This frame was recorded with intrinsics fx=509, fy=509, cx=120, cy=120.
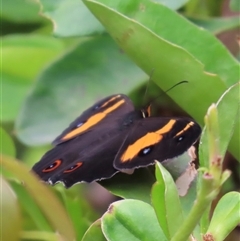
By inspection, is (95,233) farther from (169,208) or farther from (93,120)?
(93,120)

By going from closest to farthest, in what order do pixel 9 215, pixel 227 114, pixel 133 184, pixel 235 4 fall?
1. pixel 9 215
2. pixel 227 114
3. pixel 133 184
4. pixel 235 4

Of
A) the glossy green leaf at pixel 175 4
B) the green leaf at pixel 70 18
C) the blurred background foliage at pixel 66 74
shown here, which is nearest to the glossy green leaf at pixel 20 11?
the blurred background foliage at pixel 66 74

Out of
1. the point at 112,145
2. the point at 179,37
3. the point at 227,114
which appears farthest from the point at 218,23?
the point at 227,114

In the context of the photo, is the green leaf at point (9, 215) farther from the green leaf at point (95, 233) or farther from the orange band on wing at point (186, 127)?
the orange band on wing at point (186, 127)

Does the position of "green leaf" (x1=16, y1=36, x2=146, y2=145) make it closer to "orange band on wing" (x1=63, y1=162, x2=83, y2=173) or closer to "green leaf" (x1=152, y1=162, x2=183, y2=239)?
"orange band on wing" (x1=63, y1=162, x2=83, y2=173)

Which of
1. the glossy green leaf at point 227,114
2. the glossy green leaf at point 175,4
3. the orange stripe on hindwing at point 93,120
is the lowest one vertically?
the orange stripe on hindwing at point 93,120

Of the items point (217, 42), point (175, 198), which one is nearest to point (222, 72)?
point (217, 42)

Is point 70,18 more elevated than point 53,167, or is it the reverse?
point 70,18

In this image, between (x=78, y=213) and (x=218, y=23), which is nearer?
(x=78, y=213)
